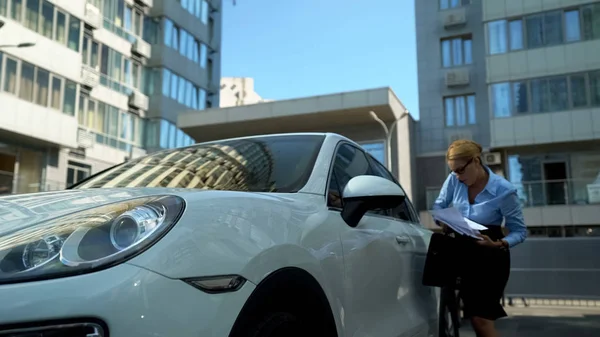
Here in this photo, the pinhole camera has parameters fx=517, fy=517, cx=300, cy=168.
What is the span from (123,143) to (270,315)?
26192mm

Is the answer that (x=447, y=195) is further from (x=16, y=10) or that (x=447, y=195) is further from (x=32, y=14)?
(x=32, y=14)

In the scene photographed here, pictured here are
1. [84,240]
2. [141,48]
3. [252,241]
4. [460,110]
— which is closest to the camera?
[84,240]

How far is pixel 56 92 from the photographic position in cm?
2047

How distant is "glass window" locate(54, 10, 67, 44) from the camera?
20750 millimetres

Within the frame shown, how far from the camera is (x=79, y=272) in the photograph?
1.31 m

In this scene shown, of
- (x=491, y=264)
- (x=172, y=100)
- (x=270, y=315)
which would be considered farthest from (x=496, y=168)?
(x=270, y=315)

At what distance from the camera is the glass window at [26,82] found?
61.3 feet

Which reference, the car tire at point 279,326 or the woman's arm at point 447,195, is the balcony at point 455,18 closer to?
the woman's arm at point 447,195

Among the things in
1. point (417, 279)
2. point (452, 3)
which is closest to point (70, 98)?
point (452, 3)

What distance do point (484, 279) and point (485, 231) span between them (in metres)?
0.38

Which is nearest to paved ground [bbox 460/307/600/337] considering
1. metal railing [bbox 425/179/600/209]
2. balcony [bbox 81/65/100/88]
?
metal railing [bbox 425/179/600/209]

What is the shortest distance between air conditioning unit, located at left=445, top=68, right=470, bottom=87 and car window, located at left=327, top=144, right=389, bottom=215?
80.7 feet

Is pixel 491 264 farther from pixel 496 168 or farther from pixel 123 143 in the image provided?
pixel 123 143

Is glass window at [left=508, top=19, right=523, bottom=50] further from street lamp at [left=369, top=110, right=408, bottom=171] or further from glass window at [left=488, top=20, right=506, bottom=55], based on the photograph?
street lamp at [left=369, top=110, right=408, bottom=171]
